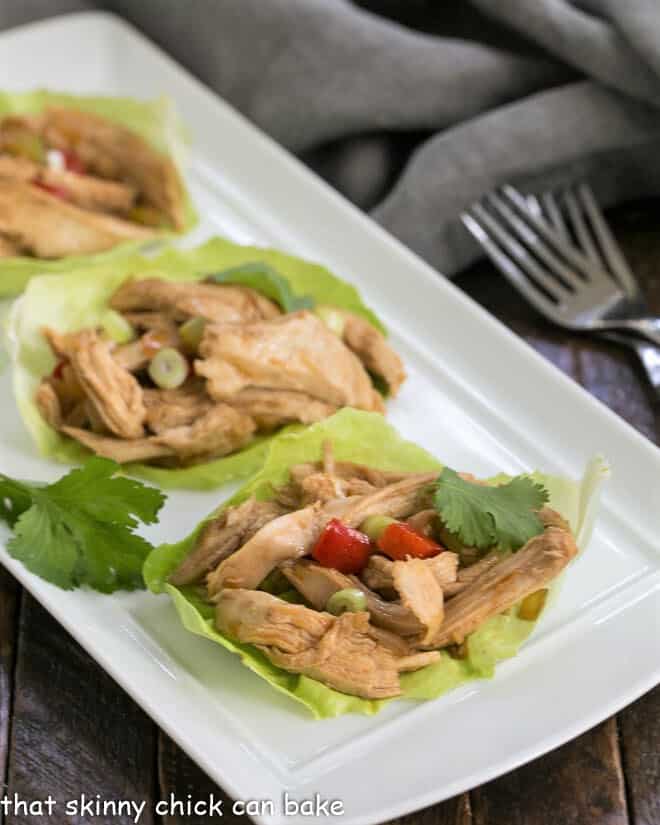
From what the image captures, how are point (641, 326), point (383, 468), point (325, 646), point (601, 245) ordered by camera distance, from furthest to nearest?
point (601, 245), point (641, 326), point (383, 468), point (325, 646)

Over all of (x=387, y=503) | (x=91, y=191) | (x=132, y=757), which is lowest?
(x=132, y=757)

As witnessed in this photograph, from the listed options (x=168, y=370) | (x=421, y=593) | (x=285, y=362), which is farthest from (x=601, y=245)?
(x=421, y=593)

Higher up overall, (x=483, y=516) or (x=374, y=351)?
(x=483, y=516)

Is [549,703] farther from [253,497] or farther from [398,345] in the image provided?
[398,345]

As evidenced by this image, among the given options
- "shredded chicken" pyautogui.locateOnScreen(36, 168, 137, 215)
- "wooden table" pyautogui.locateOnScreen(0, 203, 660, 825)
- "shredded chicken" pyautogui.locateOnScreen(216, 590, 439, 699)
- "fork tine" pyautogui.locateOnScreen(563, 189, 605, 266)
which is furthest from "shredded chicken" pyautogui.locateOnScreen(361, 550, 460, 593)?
"shredded chicken" pyautogui.locateOnScreen(36, 168, 137, 215)

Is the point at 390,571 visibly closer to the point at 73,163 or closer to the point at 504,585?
the point at 504,585

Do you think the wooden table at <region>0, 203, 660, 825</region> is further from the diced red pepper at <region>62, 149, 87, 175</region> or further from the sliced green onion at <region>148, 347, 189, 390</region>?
the diced red pepper at <region>62, 149, 87, 175</region>
